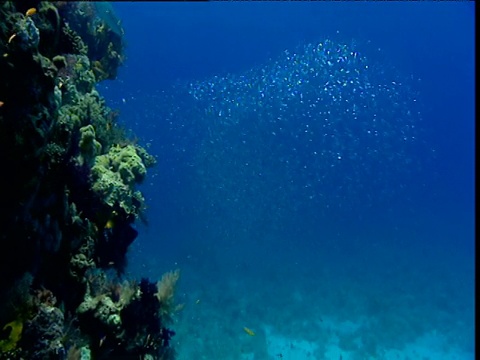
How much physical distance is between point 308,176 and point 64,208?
49310mm

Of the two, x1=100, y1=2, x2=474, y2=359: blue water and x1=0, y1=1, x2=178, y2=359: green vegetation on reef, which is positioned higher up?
x1=100, y1=2, x2=474, y2=359: blue water

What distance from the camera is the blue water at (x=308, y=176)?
958 inches

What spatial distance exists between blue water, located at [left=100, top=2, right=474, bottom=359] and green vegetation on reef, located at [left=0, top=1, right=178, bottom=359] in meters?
1.46

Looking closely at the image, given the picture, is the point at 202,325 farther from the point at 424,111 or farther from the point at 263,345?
the point at 424,111

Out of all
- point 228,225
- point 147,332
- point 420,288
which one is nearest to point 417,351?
point 420,288

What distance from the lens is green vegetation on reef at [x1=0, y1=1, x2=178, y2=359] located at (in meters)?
4.88

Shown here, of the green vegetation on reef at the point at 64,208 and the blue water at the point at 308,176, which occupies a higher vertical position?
the blue water at the point at 308,176

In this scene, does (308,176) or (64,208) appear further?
(308,176)

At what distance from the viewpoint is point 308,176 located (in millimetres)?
54344

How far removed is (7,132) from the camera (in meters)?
4.64

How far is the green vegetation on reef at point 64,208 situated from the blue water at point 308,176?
4.78ft

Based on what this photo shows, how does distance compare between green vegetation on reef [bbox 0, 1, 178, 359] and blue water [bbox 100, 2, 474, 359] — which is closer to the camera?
green vegetation on reef [bbox 0, 1, 178, 359]

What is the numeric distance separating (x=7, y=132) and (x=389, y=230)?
56.6m

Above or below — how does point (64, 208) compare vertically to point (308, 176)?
below
